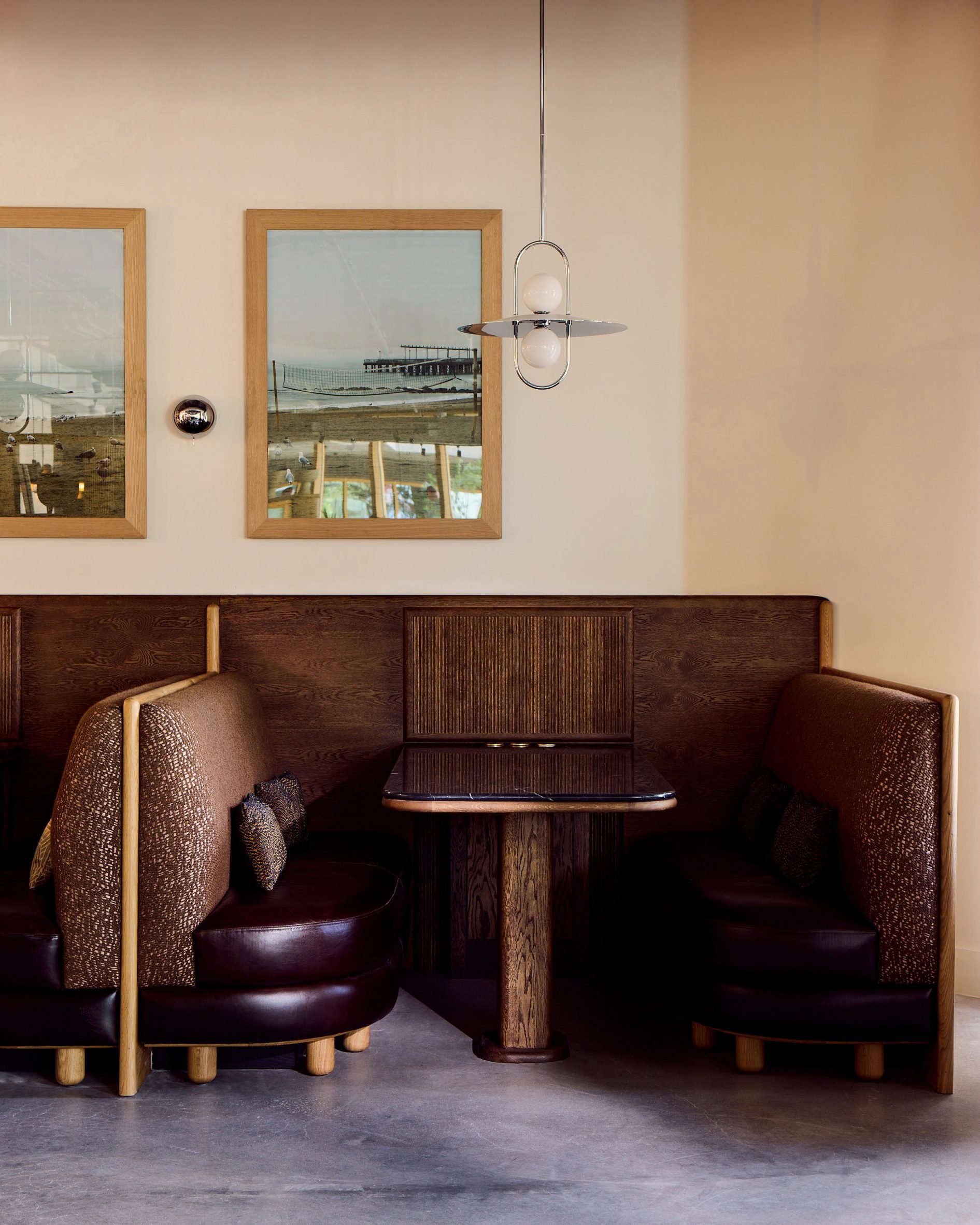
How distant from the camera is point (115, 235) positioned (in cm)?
399

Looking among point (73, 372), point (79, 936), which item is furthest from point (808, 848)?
point (73, 372)

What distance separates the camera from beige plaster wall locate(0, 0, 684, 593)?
13.1 feet

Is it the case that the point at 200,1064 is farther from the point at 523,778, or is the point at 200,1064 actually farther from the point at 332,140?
the point at 332,140

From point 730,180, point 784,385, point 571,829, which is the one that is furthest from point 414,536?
point 730,180

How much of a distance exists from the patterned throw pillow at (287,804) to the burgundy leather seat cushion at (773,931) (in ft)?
4.11

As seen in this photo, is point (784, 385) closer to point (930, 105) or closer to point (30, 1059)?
point (930, 105)

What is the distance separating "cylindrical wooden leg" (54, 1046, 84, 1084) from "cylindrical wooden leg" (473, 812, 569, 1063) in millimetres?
1102

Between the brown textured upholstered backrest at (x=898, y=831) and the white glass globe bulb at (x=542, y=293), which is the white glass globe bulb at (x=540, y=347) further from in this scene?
the brown textured upholstered backrest at (x=898, y=831)

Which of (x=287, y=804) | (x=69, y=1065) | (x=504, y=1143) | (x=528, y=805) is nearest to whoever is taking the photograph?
(x=504, y=1143)

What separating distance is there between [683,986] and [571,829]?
2.93 feet

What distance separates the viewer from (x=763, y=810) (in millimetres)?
3605

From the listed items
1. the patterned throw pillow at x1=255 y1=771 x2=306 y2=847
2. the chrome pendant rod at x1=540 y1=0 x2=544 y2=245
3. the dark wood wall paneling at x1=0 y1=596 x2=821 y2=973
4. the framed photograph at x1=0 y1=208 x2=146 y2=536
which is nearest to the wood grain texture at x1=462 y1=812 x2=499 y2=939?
the dark wood wall paneling at x1=0 y1=596 x2=821 y2=973

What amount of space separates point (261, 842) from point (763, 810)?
1.62 m

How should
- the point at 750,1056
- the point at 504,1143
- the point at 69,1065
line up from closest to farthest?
the point at 504,1143, the point at 69,1065, the point at 750,1056
